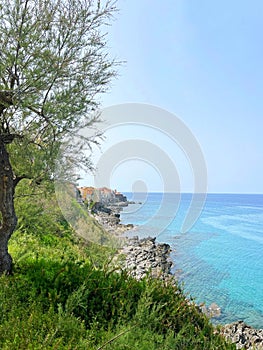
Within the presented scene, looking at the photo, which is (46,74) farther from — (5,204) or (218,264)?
(218,264)

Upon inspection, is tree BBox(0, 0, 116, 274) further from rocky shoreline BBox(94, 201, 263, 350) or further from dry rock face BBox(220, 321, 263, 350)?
dry rock face BBox(220, 321, 263, 350)

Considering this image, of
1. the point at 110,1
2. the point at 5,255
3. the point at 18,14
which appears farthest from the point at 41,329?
the point at 110,1

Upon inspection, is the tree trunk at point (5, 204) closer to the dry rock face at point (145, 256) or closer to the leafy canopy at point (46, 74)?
the leafy canopy at point (46, 74)

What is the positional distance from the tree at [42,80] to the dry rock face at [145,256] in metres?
8.53

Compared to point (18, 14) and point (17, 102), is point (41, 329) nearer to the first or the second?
point (17, 102)

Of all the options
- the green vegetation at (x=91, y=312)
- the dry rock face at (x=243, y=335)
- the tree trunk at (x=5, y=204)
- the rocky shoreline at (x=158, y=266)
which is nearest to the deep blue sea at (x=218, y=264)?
the rocky shoreline at (x=158, y=266)

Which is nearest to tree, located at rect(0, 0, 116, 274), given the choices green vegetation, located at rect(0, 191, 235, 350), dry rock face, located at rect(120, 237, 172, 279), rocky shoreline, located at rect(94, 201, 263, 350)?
green vegetation, located at rect(0, 191, 235, 350)

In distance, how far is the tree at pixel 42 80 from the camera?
14.5ft

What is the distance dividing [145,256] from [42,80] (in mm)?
13394

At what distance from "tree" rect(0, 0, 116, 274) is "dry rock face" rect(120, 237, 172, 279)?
853 centimetres

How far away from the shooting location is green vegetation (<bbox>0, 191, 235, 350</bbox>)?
2852mm

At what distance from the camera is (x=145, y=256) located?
Answer: 1662cm

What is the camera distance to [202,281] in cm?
1516

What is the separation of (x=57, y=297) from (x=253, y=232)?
1362 inches
